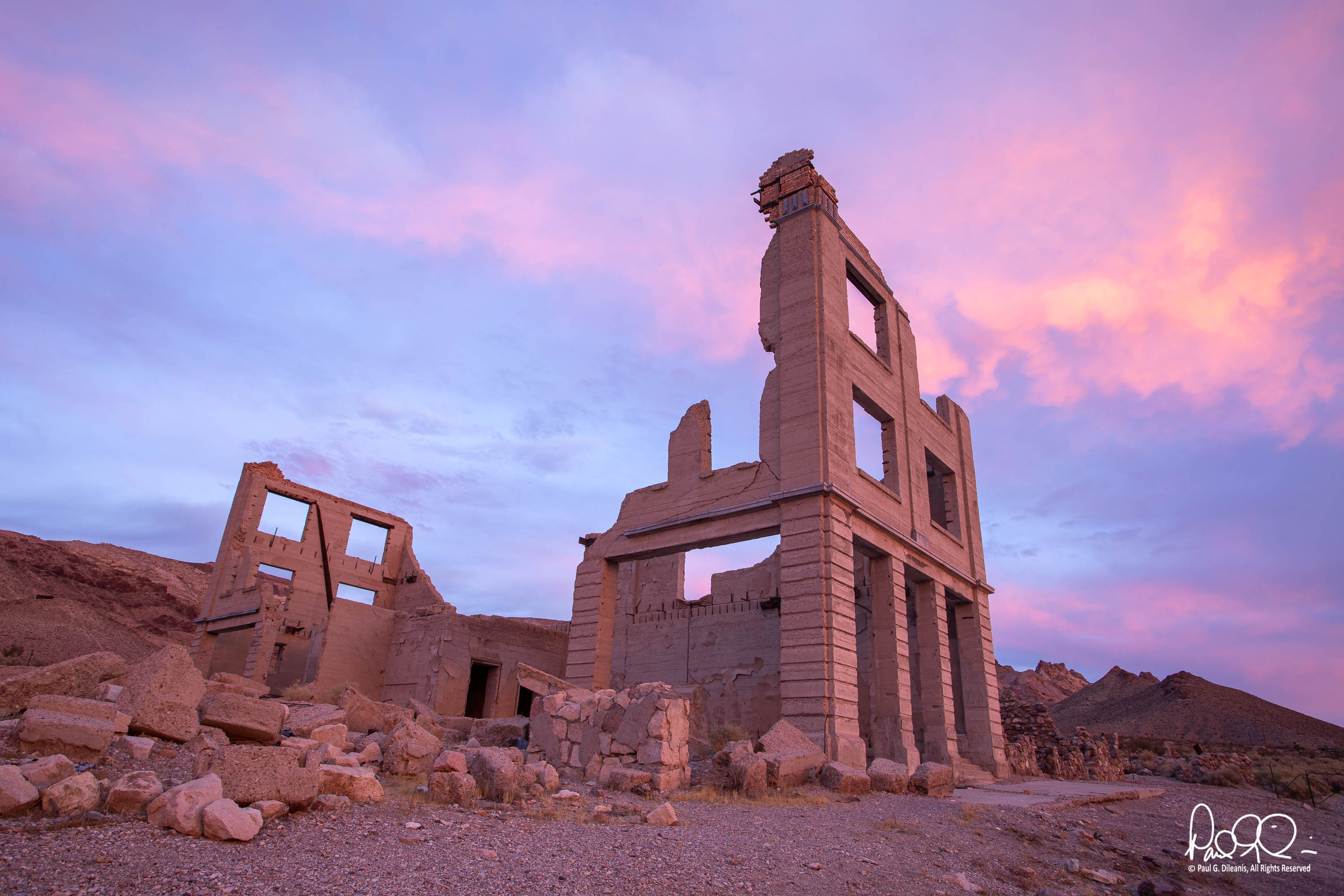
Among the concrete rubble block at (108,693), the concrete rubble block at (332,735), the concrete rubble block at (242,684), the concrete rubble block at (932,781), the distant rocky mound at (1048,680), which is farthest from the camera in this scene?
the distant rocky mound at (1048,680)

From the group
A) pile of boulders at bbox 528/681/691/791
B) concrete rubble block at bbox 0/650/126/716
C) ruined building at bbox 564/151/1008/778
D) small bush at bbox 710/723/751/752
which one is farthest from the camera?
ruined building at bbox 564/151/1008/778

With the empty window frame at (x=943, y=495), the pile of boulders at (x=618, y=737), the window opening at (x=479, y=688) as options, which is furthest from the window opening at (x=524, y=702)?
the pile of boulders at (x=618, y=737)

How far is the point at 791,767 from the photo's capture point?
8.68 meters

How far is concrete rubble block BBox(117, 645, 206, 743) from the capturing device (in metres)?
6.62

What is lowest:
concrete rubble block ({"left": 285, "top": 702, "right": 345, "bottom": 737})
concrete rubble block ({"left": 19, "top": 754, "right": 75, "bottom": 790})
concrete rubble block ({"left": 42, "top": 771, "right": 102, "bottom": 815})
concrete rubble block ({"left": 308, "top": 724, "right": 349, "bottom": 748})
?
concrete rubble block ({"left": 42, "top": 771, "right": 102, "bottom": 815})

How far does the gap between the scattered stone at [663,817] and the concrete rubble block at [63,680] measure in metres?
5.44

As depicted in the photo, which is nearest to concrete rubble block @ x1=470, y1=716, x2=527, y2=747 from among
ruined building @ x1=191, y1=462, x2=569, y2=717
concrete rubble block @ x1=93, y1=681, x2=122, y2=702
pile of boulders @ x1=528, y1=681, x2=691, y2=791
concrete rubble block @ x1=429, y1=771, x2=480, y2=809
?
pile of boulders @ x1=528, y1=681, x2=691, y2=791

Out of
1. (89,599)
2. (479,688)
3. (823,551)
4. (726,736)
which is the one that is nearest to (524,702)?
(479,688)

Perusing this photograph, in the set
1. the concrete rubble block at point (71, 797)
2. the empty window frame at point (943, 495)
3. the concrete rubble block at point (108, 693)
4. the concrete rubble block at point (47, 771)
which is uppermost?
the empty window frame at point (943, 495)

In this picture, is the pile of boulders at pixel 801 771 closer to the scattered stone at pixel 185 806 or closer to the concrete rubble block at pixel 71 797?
the scattered stone at pixel 185 806

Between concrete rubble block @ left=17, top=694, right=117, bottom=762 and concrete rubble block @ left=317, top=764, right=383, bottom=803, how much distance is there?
1.75 metres

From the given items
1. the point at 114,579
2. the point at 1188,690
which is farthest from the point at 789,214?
the point at 114,579

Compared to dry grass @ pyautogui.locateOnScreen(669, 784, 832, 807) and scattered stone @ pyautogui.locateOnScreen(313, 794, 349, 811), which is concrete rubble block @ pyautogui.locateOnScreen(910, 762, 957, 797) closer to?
dry grass @ pyautogui.locateOnScreen(669, 784, 832, 807)

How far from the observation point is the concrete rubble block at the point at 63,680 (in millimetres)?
6898
